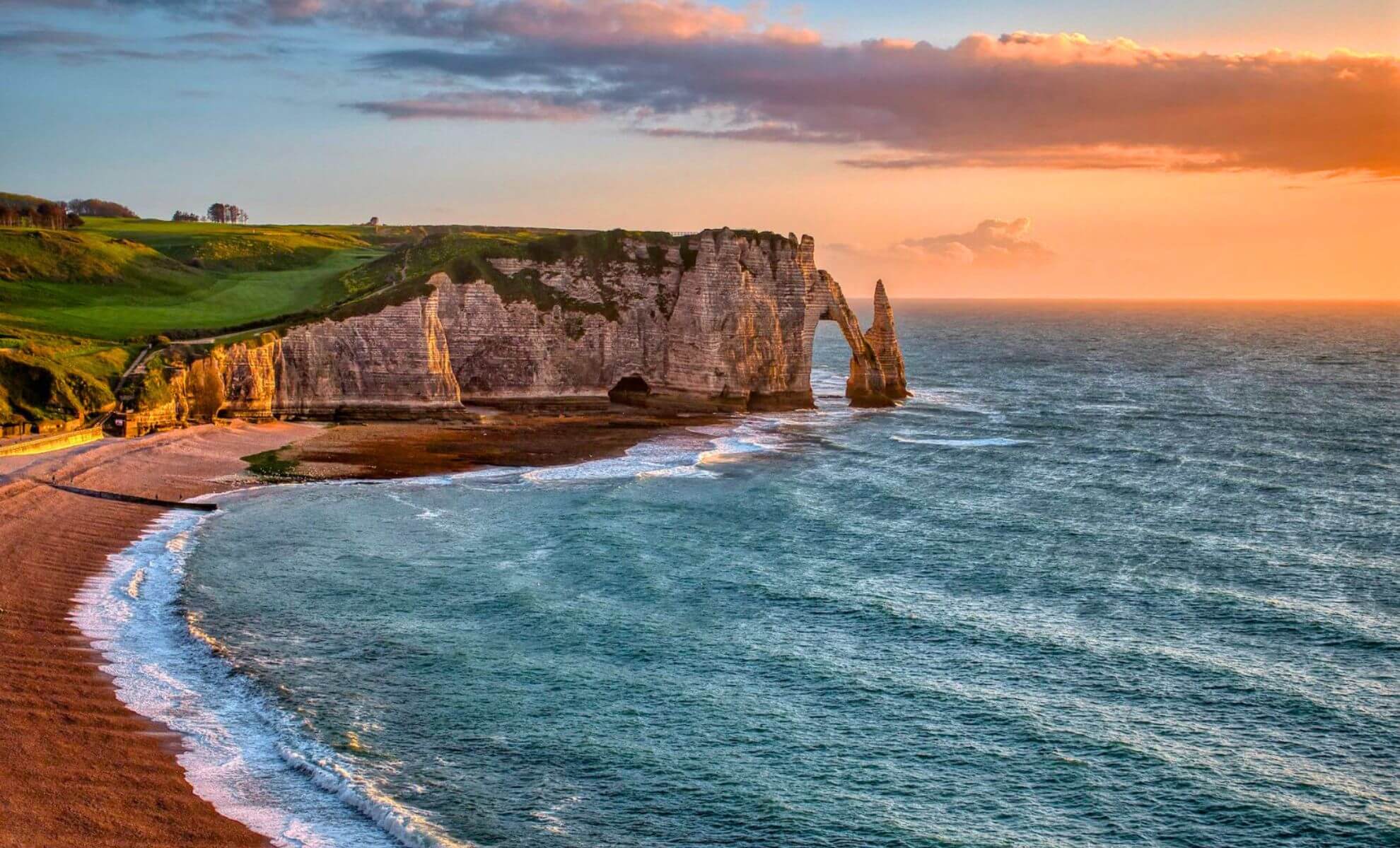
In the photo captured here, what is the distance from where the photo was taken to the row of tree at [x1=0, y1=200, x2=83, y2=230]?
130 m

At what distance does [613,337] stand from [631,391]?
17.0 ft

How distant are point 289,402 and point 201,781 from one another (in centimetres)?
6004

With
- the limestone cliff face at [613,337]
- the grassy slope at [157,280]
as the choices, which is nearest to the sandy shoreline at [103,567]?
the limestone cliff face at [613,337]

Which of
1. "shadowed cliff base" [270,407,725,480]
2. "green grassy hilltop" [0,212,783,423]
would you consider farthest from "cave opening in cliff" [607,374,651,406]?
"green grassy hilltop" [0,212,783,423]

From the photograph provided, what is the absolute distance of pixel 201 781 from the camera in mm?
28375

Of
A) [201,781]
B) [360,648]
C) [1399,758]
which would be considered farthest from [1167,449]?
[201,781]

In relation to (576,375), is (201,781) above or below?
below

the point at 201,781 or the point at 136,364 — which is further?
the point at 136,364

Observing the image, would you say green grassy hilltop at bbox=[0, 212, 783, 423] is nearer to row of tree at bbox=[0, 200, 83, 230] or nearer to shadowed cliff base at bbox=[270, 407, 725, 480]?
row of tree at bbox=[0, 200, 83, 230]

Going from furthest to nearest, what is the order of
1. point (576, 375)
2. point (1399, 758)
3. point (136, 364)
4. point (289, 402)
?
point (576, 375)
point (289, 402)
point (136, 364)
point (1399, 758)

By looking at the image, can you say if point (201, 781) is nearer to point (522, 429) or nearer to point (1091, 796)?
point (1091, 796)

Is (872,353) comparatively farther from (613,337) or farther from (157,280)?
(157,280)

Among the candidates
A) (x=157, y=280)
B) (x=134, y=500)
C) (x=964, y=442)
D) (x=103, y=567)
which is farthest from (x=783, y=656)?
(x=157, y=280)

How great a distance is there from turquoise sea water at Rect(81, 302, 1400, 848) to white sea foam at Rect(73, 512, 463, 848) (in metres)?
0.12
